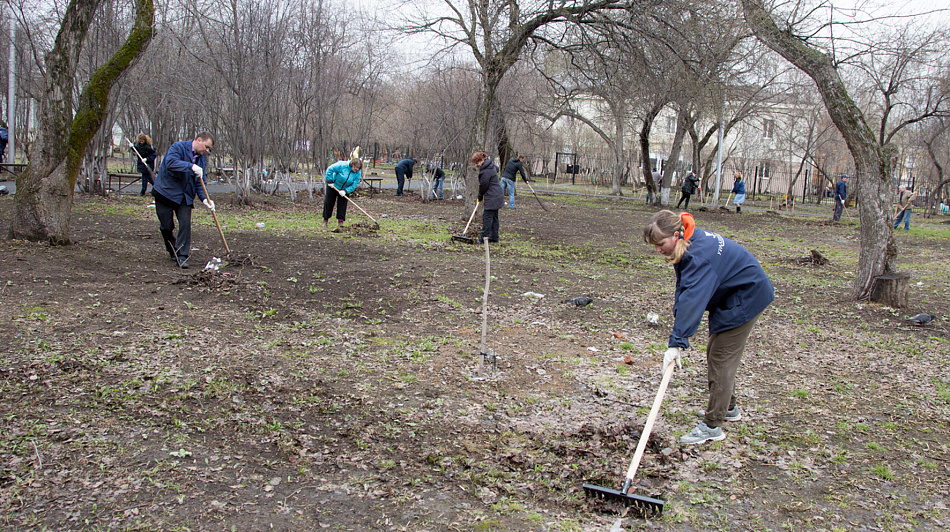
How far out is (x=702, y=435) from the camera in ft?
13.4

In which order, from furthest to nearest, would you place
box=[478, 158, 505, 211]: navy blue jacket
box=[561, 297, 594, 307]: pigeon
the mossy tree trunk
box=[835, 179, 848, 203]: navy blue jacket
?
box=[835, 179, 848, 203]: navy blue jacket < box=[478, 158, 505, 211]: navy blue jacket < the mossy tree trunk < box=[561, 297, 594, 307]: pigeon

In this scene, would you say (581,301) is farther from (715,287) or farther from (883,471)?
(883,471)

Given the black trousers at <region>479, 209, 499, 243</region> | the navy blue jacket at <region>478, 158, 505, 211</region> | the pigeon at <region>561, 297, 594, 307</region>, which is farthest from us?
the black trousers at <region>479, 209, 499, 243</region>

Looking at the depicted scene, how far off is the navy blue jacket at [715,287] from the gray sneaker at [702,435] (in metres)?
0.64

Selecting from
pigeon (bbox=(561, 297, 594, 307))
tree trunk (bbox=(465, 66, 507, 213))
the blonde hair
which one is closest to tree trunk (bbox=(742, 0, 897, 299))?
pigeon (bbox=(561, 297, 594, 307))

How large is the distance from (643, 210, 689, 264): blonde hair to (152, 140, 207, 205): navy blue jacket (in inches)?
229

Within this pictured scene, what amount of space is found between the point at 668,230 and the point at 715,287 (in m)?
0.44

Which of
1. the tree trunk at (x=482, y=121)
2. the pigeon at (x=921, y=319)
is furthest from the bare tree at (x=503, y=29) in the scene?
the pigeon at (x=921, y=319)

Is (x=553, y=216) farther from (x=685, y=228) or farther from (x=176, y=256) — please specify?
(x=685, y=228)

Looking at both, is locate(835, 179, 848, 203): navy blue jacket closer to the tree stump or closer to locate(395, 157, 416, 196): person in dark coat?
locate(395, 157, 416, 196): person in dark coat

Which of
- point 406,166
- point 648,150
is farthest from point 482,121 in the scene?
point 648,150

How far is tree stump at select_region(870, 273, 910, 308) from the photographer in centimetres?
772

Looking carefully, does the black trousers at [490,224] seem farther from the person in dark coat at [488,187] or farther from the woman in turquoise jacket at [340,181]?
the woman in turquoise jacket at [340,181]

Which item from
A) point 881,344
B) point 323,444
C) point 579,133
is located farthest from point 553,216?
point 579,133
